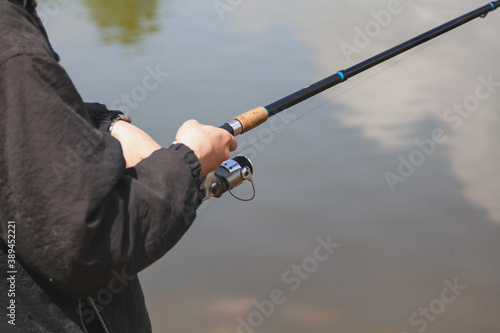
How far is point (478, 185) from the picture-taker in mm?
3266

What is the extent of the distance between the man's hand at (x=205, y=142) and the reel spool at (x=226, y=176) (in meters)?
0.22

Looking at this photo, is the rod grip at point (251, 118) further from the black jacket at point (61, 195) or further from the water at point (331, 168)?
the water at point (331, 168)

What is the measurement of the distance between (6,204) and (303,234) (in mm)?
2271

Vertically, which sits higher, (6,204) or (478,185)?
(6,204)

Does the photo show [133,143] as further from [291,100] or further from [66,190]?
[291,100]

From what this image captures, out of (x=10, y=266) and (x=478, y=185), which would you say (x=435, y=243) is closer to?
(x=478, y=185)

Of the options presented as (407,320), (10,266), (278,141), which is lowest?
(407,320)

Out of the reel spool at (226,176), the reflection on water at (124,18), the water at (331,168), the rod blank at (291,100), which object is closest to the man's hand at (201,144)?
the reel spool at (226,176)

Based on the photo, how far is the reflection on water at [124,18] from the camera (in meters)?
5.28

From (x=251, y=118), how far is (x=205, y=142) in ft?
1.83

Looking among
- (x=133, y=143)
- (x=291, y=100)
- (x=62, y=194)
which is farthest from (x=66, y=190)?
(x=291, y=100)

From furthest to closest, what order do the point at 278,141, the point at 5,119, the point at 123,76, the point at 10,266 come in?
the point at 123,76
the point at 278,141
the point at 10,266
the point at 5,119

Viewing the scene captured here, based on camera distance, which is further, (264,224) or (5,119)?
(264,224)

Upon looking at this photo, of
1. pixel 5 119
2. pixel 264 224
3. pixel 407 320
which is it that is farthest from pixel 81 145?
pixel 264 224
